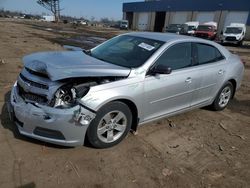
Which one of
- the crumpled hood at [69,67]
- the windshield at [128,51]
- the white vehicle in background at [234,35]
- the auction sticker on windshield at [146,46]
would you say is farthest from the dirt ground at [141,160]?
the white vehicle in background at [234,35]

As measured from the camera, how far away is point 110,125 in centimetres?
360

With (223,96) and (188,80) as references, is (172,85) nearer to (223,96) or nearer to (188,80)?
(188,80)

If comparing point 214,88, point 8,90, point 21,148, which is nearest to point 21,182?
point 21,148

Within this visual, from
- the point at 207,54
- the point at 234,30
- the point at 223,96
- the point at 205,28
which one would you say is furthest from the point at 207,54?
the point at 205,28

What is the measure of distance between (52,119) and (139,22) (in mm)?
65016

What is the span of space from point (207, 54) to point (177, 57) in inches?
35.7

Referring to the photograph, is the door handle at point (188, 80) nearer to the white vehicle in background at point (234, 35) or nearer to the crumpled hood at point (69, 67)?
the crumpled hood at point (69, 67)

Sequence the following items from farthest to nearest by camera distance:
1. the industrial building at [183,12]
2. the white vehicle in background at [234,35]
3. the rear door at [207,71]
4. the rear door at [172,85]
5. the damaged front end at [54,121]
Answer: the industrial building at [183,12] < the white vehicle in background at [234,35] < the rear door at [207,71] < the rear door at [172,85] < the damaged front end at [54,121]

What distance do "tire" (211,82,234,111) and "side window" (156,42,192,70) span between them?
1.31 m

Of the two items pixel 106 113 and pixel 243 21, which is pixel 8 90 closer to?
pixel 106 113

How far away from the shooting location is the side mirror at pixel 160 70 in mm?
3773

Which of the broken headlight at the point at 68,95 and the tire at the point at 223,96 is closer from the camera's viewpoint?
the broken headlight at the point at 68,95

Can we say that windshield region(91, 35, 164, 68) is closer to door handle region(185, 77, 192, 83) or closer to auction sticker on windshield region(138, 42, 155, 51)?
auction sticker on windshield region(138, 42, 155, 51)

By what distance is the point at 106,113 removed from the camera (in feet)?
11.3
